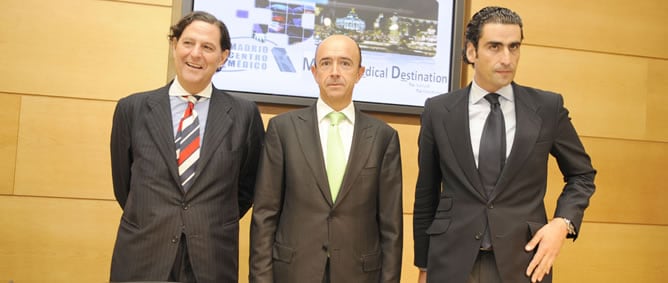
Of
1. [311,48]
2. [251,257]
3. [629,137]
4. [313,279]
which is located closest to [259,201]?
[251,257]

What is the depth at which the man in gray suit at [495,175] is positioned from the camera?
186 cm

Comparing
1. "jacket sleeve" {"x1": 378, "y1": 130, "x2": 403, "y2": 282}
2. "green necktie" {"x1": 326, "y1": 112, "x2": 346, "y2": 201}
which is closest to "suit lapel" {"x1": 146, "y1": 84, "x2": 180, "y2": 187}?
"green necktie" {"x1": 326, "y1": 112, "x2": 346, "y2": 201}

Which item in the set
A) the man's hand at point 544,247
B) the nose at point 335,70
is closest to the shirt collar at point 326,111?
the nose at point 335,70

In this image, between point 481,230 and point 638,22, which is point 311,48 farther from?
point 638,22

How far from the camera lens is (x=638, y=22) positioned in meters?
3.64

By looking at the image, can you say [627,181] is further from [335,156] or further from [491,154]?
[335,156]

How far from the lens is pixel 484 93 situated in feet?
6.73

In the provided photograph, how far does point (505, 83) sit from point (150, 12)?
1926mm

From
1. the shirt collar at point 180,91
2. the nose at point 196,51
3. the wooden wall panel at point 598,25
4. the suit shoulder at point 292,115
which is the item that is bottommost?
the suit shoulder at point 292,115

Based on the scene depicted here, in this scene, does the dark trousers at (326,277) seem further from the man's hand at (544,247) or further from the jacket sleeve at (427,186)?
the man's hand at (544,247)

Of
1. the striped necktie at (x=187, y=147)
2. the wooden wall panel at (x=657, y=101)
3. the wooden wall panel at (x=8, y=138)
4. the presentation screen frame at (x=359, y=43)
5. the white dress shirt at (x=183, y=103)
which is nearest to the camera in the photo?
the striped necktie at (x=187, y=147)

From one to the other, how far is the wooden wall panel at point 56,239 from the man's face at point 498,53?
2.00 metres

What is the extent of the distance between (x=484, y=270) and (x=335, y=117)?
2.36 feet

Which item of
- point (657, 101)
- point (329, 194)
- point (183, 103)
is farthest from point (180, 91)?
point (657, 101)
